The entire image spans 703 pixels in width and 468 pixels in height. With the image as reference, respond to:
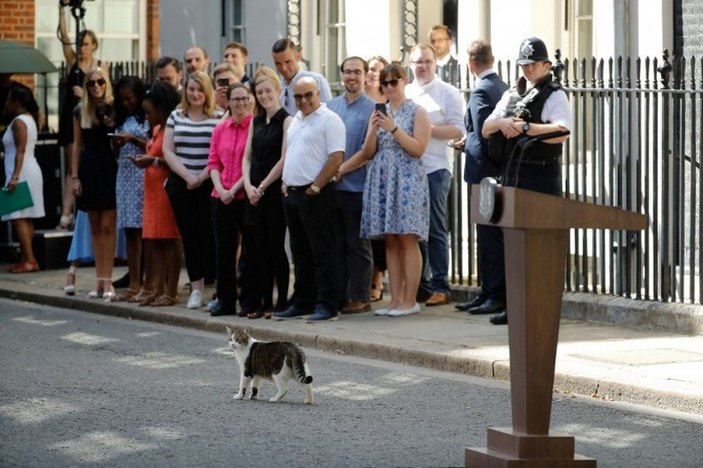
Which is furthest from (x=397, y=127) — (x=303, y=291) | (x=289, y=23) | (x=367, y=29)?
(x=289, y=23)

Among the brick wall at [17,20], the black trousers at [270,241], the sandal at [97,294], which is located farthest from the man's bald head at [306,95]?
the brick wall at [17,20]

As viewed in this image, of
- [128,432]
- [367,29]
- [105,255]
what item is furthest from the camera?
[367,29]

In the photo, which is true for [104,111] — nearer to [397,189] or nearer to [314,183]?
[314,183]

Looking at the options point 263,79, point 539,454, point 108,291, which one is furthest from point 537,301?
point 108,291

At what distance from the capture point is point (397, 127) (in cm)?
1394

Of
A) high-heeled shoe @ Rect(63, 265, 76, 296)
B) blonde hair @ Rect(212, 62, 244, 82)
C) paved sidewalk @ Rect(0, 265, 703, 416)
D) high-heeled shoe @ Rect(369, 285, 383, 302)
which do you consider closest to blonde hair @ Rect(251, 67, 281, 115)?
blonde hair @ Rect(212, 62, 244, 82)

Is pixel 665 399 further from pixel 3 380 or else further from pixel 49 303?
pixel 49 303

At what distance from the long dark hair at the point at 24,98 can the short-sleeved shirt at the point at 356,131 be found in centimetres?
562

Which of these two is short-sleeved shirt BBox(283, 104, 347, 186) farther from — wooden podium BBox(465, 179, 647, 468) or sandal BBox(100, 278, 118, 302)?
wooden podium BBox(465, 179, 647, 468)

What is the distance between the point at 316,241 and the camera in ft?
46.5

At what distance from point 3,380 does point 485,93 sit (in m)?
4.66

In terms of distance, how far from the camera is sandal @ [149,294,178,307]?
1569cm

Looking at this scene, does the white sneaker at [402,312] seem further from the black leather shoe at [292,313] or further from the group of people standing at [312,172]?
the black leather shoe at [292,313]

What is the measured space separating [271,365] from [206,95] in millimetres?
Answer: 5147
